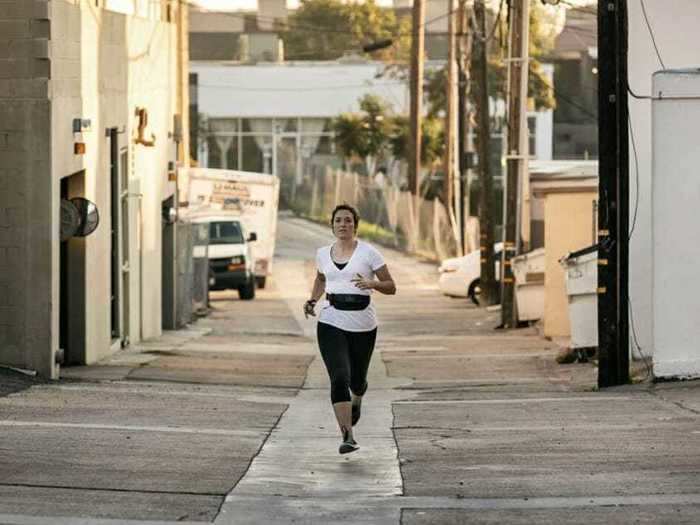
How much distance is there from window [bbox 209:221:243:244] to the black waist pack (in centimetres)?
2940

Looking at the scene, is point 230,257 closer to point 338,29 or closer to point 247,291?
point 247,291

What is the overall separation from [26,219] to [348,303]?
22.2ft

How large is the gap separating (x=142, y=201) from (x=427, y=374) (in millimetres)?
7102

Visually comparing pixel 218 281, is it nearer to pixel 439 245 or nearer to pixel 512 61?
pixel 512 61

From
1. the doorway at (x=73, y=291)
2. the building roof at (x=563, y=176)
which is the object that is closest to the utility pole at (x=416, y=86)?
the building roof at (x=563, y=176)

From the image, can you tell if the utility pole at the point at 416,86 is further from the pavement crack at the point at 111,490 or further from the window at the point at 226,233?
the pavement crack at the point at 111,490

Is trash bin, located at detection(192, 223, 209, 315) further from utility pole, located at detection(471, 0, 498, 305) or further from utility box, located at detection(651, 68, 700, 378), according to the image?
utility box, located at detection(651, 68, 700, 378)

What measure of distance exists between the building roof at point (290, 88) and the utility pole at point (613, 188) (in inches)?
2575

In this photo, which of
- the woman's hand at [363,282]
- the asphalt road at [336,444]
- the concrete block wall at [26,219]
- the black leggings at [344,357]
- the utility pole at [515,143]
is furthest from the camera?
the utility pole at [515,143]

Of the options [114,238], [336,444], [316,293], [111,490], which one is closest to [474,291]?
[114,238]

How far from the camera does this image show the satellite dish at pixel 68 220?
2077cm

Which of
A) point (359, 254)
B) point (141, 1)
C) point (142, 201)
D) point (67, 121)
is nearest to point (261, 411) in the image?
point (359, 254)

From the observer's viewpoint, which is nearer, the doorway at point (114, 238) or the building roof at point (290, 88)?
the doorway at point (114, 238)

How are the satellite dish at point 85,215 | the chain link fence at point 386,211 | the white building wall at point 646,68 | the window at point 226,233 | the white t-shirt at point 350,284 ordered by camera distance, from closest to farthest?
the white t-shirt at point 350,284 → the white building wall at point 646,68 → the satellite dish at point 85,215 → the window at point 226,233 → the chain link fence at point 386,211
